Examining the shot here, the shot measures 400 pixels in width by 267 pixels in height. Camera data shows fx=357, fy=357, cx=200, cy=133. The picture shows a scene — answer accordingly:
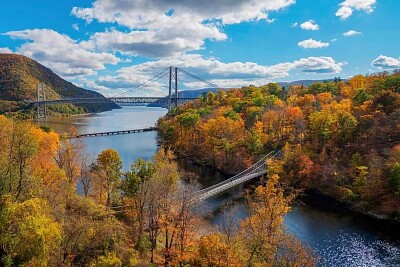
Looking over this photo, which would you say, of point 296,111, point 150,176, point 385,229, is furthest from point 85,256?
point 296,111

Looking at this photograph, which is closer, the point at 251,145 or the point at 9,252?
the point at 9,252

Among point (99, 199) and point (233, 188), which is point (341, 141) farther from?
point (99, 199)

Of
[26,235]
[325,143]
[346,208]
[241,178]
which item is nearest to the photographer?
[26,235]

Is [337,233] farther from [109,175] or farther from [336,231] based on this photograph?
[109,175]

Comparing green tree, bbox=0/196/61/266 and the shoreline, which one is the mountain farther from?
Answer: green tree, bbox=0/196/61/266

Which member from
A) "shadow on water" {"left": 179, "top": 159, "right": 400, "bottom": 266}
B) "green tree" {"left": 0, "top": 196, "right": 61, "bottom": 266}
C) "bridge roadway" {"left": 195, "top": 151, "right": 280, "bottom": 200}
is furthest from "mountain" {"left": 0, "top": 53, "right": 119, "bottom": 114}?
"green tree" {"left": 0, "top": 196, "right": 61, "bottom": 266}

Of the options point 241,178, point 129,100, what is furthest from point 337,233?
point 129,100

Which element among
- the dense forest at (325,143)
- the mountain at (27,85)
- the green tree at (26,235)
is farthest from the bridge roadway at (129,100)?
the green tree at (26,235)
